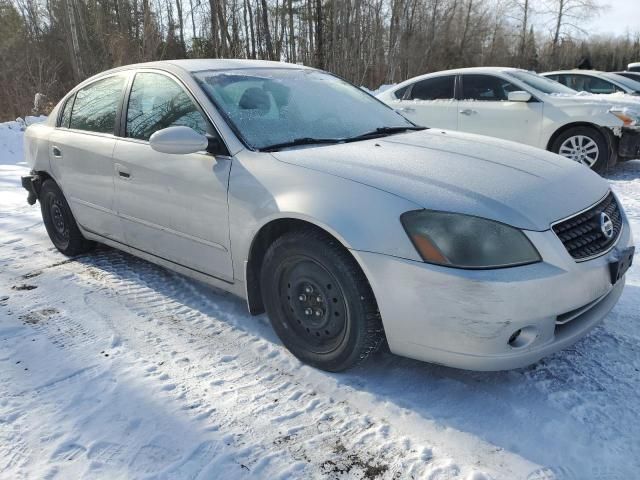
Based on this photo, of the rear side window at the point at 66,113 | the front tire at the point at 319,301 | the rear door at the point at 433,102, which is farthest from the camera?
the rear door at the point at 433,102

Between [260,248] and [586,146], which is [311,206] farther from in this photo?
[586,146]

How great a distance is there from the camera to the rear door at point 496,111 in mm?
7336

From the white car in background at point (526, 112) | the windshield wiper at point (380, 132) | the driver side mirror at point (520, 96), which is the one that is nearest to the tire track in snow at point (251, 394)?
the windshield wiper at point (380, 132)

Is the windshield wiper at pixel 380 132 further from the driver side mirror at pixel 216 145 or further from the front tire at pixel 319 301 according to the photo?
the front tire at pixel 319 301

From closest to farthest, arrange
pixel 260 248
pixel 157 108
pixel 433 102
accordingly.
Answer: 1. pixel 260 248
2. pixel 157 108
3. pixel 433 102

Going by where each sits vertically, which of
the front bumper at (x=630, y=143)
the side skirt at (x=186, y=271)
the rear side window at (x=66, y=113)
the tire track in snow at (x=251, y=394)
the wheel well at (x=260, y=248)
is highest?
the rear side window at (x=66, y=113)

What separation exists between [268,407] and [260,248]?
0.83m

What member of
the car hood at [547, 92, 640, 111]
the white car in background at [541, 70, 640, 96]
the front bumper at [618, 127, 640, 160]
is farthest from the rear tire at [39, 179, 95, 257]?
the white car in background at [541, 70, 640, 96]

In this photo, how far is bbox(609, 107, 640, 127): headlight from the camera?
22.3ft

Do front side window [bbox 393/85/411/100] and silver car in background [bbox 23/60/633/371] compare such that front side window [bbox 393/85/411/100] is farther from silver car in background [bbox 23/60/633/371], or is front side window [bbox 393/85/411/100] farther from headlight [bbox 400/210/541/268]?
headlight [bbox 400/210/541/268]

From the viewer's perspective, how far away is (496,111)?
758 centimetres

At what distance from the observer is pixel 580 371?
2592mm

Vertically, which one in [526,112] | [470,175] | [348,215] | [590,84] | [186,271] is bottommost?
[186,271]

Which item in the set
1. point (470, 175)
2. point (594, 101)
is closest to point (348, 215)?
point (470, 175)
